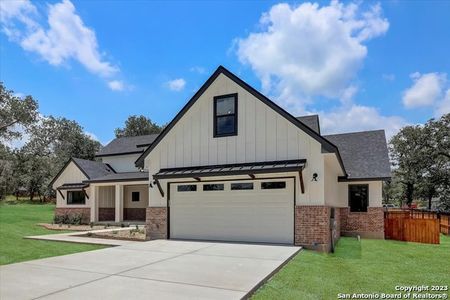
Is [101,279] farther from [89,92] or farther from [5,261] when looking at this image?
[89,92]

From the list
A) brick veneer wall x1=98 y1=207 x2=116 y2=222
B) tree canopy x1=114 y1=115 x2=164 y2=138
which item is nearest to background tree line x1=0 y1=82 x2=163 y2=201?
tree canopy x1=114 y1=115 x2=164 y2=138

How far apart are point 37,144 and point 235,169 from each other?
195 feet

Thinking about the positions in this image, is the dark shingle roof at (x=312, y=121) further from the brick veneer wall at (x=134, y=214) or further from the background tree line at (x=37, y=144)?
the background tree line at (x=37, y=144)

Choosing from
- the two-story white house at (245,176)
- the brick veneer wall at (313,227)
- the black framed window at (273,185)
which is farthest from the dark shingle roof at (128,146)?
the brick veneer wall at (313,227)

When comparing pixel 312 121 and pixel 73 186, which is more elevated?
pixel 312 121

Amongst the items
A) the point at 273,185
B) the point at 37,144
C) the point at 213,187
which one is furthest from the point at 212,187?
the point at 37,144

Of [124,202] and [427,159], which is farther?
[427,159]

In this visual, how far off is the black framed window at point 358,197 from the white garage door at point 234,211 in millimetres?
6724

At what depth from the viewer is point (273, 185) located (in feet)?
41.8

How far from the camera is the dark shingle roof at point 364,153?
56.8 feet

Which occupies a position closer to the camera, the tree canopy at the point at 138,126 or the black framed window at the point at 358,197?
the black framed window at the point at 358,197

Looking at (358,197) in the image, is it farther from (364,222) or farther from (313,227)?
(313,227)

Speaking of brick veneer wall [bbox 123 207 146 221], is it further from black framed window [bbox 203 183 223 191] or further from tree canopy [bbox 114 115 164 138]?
tree canopy [bbox 114 115 164 138]

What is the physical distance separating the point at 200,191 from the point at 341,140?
36.4 feet
